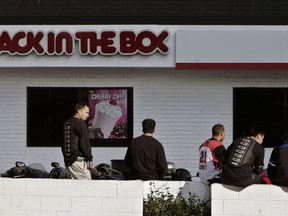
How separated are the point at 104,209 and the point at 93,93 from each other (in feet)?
19.8

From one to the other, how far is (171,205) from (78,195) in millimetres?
1304

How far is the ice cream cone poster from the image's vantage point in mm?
14117

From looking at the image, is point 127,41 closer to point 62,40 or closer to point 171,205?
point 62,40

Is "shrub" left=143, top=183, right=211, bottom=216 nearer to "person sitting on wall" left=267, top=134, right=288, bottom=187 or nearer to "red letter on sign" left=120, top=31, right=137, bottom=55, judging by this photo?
"person sitting on wall" left=267, top=134, right=288, bottom=187

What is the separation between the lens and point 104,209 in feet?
27.7

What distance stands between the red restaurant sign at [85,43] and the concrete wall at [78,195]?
516 centimetres

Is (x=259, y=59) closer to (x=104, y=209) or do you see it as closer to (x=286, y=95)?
(x=286, y=95)

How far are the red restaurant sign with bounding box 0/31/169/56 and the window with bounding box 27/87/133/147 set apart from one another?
1169 millimetres

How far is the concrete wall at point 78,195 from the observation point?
8.38 m

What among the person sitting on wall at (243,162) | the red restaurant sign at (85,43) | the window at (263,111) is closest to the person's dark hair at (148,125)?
the person sitting on wall at (243,162)

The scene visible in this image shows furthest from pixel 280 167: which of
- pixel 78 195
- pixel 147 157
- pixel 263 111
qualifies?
pixel 263 111

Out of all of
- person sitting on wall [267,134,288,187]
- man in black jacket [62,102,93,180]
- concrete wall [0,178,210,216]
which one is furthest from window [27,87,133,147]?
person sitting on wall [267,134,288,187]

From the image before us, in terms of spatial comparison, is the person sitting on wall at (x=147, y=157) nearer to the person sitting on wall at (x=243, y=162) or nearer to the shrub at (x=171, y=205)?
the shrub at (x=171, y=205)

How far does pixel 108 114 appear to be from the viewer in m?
14.2
